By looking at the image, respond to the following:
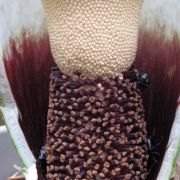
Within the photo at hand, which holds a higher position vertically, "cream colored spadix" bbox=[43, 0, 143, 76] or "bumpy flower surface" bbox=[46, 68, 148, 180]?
"cream colored spadix" bbox=[43, 0, 143, 76]

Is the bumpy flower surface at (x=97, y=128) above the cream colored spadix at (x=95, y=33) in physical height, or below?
below

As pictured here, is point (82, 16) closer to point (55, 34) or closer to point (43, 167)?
point (55, 34)

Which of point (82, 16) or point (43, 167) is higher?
point (82, 16)

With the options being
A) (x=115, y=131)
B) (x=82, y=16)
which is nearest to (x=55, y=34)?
(x=82, y=16)

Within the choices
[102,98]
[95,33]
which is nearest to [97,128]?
[102,98]

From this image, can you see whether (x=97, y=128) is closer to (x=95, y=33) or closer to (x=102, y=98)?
(x=102, y=98)

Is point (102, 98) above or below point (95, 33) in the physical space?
below

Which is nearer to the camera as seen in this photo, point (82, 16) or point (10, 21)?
point (82, 16)

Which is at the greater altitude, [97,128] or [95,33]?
[95,33]
